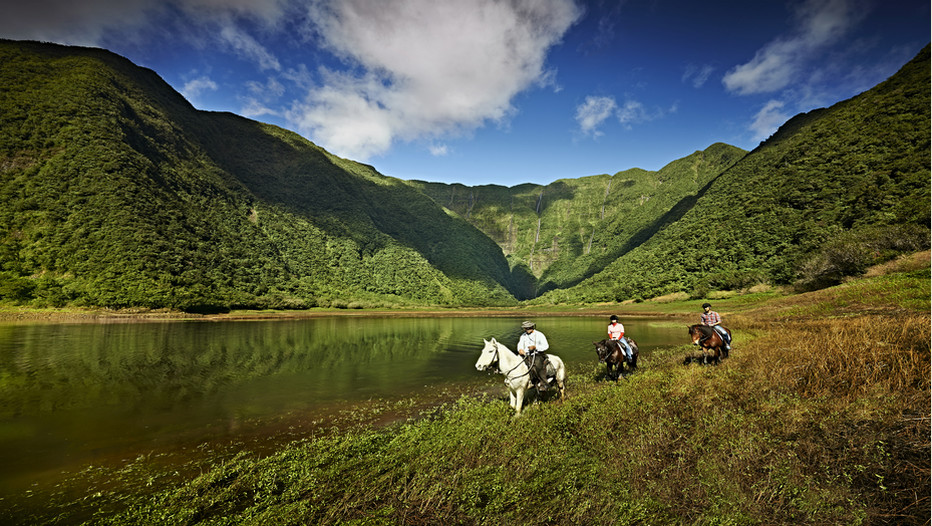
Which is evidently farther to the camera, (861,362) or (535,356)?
(535,356)

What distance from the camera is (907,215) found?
1946 inches

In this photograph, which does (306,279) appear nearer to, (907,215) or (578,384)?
(578,384)

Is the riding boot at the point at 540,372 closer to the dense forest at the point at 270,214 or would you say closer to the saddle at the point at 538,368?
the saddle at the point at 538,368

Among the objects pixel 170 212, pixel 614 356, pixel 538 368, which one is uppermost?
pixel 170 212

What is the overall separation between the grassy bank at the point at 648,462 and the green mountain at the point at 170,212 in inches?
3103

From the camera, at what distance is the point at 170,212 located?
3521 inches

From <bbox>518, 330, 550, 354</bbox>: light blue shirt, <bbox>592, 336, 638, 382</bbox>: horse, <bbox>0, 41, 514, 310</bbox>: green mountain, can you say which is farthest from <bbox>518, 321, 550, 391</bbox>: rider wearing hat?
<bbox>0, 41, 514, 310</bbox>: green mountain

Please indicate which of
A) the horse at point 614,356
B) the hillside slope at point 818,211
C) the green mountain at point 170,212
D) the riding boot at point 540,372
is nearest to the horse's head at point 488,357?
the riding boot at point 540,372

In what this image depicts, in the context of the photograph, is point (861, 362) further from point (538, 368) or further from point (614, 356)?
point (538, 368)

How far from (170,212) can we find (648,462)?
11638 cm

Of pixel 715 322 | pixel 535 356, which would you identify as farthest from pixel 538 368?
pixel 715 322

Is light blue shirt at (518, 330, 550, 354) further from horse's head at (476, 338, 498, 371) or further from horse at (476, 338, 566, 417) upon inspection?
horse's head at (476, 338, 498, 371)

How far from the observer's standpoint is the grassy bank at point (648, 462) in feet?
16.0

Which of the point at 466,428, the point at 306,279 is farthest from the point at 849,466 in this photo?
the point at 306,279
